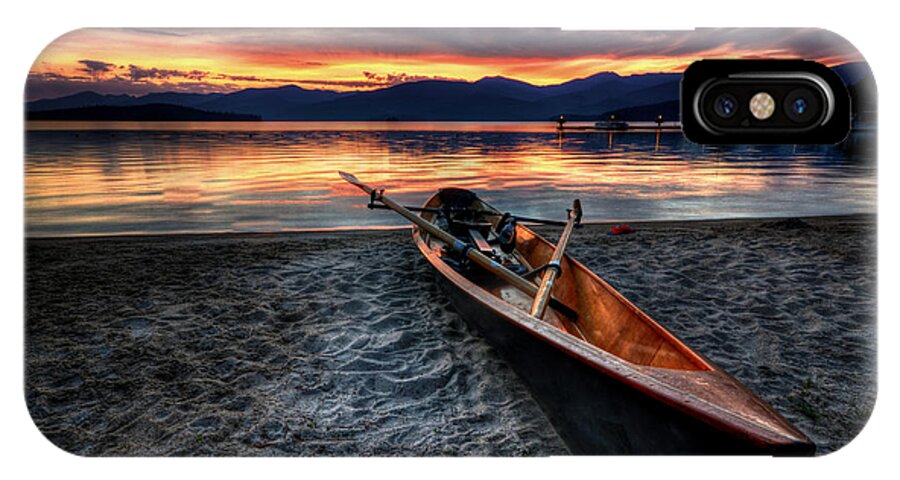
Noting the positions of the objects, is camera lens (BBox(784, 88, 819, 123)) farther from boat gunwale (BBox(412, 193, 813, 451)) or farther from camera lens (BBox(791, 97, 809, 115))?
boat gunwale (BBox(412, 193, 813, 451))

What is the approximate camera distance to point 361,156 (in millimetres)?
11125

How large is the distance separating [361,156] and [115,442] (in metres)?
8.99

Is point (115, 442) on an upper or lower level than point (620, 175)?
lower

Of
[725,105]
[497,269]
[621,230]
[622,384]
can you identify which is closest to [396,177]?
[621,230]

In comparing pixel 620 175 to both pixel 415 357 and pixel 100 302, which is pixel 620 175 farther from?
pixel 100 302

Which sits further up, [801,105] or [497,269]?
[801,105]

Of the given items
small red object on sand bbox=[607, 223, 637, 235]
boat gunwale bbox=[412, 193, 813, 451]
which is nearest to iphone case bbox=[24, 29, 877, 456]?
boat gunwale bbox=[412, 193, 813, 451]

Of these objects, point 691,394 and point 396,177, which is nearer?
point 691,394

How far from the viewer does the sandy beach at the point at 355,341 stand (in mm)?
2992

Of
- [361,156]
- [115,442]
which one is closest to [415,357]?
[115,442]

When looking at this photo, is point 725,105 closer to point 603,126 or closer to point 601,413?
point 601,413

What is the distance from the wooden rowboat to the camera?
1781 mm

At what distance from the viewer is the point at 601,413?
6.99ft

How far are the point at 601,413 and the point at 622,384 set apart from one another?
278 millimetres
